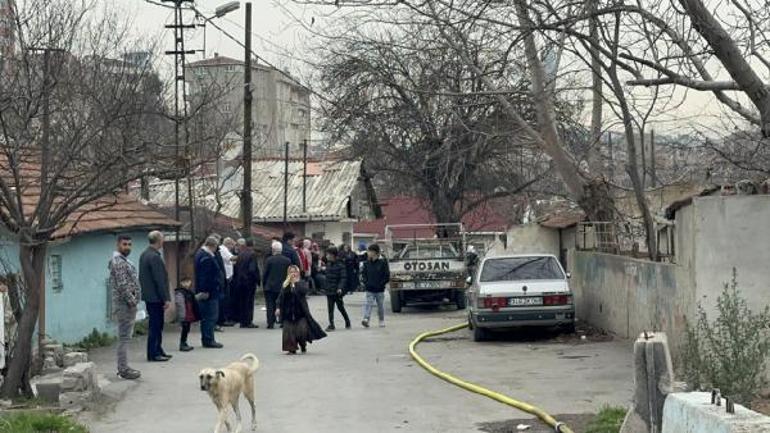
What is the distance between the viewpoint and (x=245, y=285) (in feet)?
72.6

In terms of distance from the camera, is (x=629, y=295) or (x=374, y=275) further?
(x=374, y=275)

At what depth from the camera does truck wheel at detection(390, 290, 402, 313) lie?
27.7 m

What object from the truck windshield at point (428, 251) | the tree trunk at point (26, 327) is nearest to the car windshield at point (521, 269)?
the truck windshield at point (428, 251)

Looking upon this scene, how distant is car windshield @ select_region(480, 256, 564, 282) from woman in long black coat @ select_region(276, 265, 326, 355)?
3.88 m

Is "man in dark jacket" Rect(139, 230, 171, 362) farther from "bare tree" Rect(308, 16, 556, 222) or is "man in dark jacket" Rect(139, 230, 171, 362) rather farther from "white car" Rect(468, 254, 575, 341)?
"bare tree" Rect(308, 16, 556, 222)

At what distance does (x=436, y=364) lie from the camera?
1598cm

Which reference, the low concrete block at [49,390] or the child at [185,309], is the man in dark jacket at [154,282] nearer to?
the child at [185,309]

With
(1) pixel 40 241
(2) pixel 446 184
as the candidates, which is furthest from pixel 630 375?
(2) pixel 446 184

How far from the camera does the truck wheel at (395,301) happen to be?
27745mm

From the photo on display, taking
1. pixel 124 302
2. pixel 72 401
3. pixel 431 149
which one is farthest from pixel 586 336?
pixel 431 149

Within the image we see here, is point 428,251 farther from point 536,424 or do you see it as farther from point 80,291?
point 536,424

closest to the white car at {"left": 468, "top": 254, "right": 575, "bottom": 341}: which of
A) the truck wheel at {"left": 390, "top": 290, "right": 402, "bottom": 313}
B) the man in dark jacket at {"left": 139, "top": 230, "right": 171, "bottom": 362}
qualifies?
the man in dark jacket at {"left": 139, "top": 230, "right": 171, "bottom": 362}

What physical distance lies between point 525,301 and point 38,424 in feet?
33.7

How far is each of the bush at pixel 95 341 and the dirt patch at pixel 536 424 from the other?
31.0 feet
